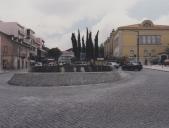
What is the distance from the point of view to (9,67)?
233 ft

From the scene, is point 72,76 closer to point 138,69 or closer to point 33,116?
point 33,116

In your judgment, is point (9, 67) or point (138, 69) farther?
point (9, 67)

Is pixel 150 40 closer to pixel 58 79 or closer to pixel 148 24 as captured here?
pixel 148 24

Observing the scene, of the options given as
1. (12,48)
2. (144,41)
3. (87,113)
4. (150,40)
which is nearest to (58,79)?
(87,113)

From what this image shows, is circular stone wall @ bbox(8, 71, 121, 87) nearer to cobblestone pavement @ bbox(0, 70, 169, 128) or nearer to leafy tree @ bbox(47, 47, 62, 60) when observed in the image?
cobblestone pavement @ bbox(0, 70, 169, 128)

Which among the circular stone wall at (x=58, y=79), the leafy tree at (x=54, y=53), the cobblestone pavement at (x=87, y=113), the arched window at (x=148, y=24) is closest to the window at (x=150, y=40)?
the arched window at (x=148, y=24)

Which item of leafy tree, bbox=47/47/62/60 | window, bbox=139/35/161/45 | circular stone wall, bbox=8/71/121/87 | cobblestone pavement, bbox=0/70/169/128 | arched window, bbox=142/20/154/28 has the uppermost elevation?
arched window, bbox=142/20/154/28

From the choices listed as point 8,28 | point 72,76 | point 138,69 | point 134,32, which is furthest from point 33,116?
point 134,32

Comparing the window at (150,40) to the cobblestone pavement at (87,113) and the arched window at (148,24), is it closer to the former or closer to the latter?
the arched window at (148,24)

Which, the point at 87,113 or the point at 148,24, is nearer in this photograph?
the point at 87,113

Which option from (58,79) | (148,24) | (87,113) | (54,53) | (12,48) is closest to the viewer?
(87,113)

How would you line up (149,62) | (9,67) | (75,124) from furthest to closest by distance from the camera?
1. (149,62)
2. (9,67)
3. (75,124)

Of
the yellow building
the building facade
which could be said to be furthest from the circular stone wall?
the yellow building

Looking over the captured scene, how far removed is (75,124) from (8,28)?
79943 millimetres
